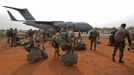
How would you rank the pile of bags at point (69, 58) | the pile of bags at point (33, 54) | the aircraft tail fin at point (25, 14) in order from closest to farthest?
the pile of bags at point (69, 58), the pile of bags at point (33, 54), the aircraft tail fin at point (25, 14)

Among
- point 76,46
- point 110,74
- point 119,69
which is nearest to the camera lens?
point 110,74

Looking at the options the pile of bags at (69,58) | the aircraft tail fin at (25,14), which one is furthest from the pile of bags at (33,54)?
the aircraft tail fin at (25,14)

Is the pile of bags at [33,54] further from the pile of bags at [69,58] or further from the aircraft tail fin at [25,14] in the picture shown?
the aircraft tail fin at [25,14]

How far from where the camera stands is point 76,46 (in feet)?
61.4

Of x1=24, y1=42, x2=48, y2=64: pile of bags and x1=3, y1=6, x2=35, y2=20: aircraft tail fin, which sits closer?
x1=24, y1=42, x2=48, y2=64: pile of bags

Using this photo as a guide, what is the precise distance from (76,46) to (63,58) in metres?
6.98

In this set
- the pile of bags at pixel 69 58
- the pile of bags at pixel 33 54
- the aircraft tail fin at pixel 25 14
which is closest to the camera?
the pile of bags at pixel 69 58

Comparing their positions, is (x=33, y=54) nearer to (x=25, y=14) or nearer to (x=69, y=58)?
(x=69, y=58)

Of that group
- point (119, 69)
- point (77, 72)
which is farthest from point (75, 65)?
point (119, 69)

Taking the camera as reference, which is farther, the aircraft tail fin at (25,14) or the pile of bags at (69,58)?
the aircraft tail fin at (25,14)

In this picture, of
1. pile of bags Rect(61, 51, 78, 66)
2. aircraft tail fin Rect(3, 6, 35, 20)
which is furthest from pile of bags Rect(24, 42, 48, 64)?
aircraft tail fin Rect(3, 6, 35, 20)

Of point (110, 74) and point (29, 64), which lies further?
point (29, 64)

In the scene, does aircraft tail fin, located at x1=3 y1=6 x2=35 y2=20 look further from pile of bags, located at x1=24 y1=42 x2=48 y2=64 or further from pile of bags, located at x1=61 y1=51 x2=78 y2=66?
pile of bags, located at x1=61 y1=51 x2=78 y2=66

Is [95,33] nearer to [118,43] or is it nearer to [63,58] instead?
[118,43]
